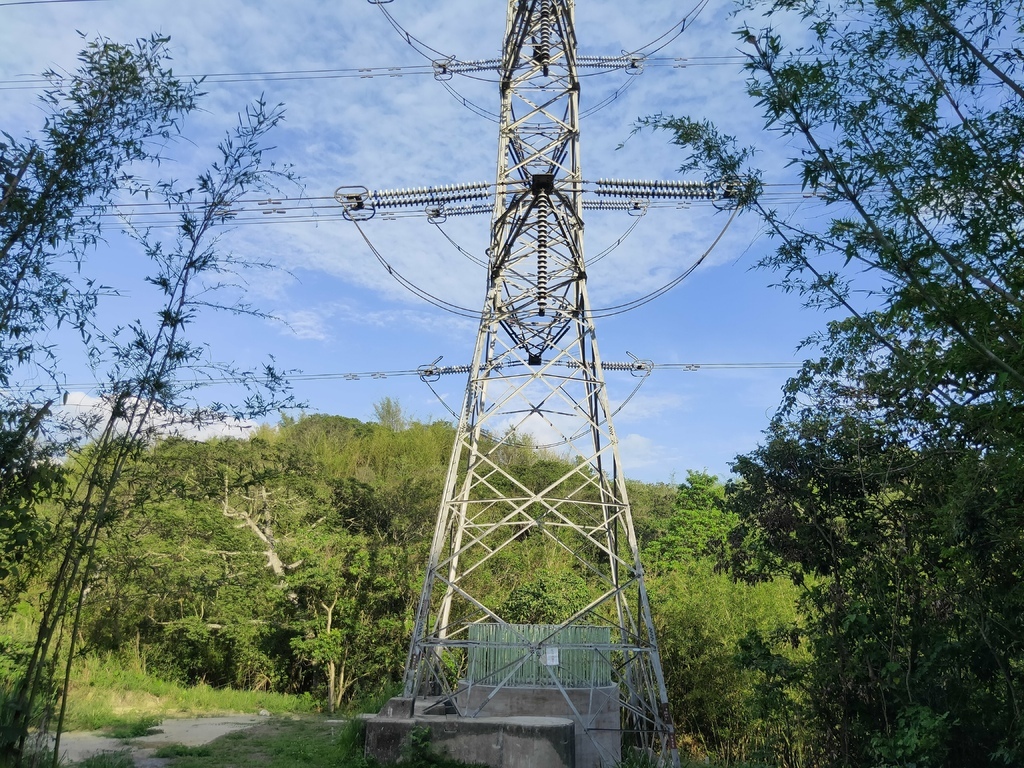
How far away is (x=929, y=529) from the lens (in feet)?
26.8

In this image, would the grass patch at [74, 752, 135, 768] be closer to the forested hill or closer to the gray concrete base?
the gray concrete base

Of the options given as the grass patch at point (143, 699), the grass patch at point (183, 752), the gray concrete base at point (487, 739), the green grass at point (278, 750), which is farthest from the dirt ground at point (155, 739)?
the gray concrete base at point (487, 739)

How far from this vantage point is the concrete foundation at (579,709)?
8773mm

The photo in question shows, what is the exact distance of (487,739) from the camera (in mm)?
8125

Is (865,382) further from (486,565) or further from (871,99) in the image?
(486,565)

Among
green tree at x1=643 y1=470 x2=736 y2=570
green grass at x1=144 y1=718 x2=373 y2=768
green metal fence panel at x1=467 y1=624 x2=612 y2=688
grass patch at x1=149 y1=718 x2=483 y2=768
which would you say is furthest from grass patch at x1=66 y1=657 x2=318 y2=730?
green tree at x1=643 y1=470 x2=736 y2=570

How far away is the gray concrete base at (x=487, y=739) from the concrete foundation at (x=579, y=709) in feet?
0.93

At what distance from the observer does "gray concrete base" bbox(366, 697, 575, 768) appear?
26.0 ft

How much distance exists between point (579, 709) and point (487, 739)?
5.66ft

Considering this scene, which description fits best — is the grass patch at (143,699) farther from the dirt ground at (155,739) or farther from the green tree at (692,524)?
the green tree at (692,524)

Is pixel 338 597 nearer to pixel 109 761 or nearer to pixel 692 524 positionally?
pixel 109 761

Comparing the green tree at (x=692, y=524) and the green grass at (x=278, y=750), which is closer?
the green grass at (x=278, y=750)

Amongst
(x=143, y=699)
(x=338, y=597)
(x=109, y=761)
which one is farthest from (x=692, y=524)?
(x=109, y=761)

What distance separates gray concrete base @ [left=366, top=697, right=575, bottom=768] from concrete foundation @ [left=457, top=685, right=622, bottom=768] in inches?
11.2
